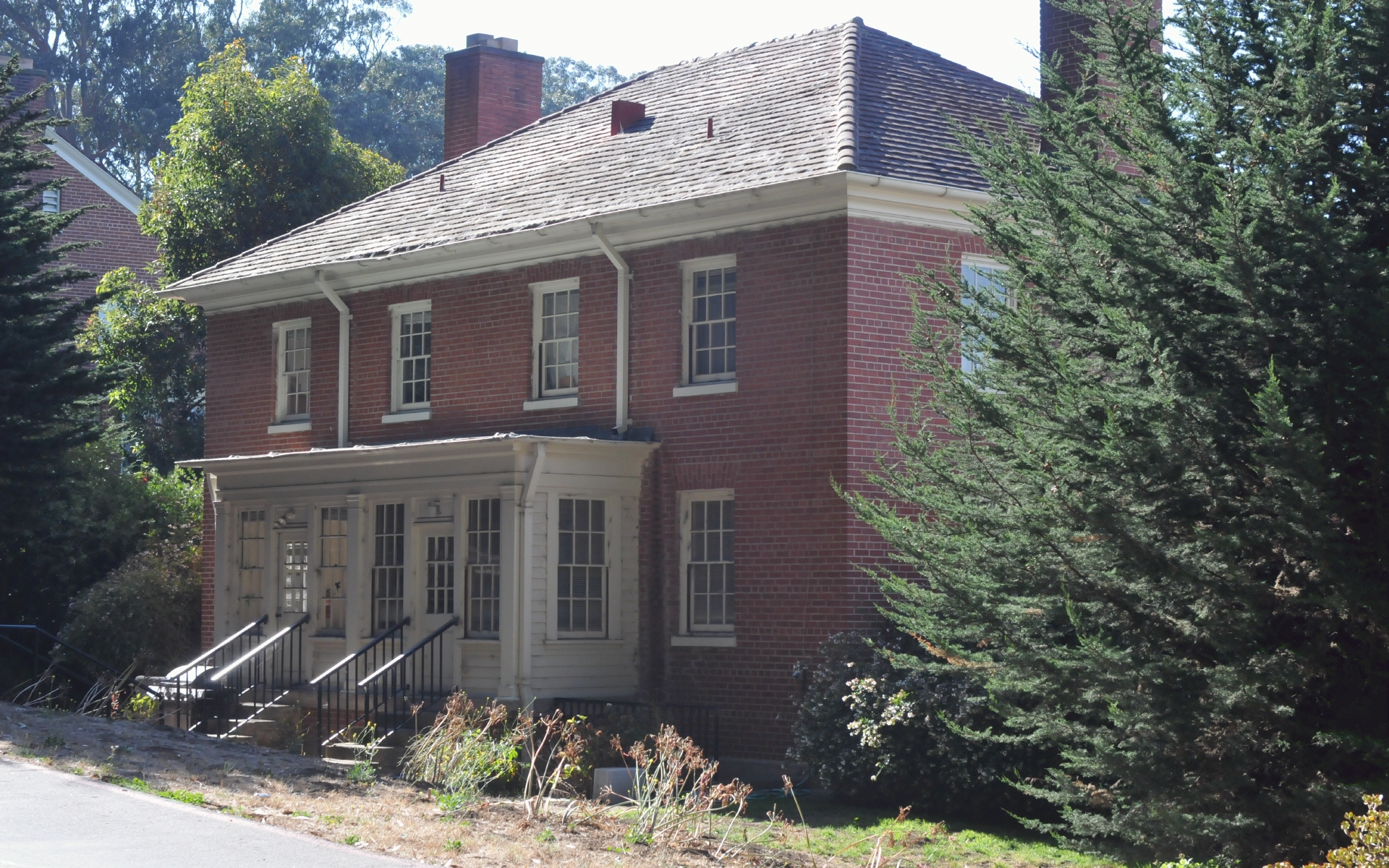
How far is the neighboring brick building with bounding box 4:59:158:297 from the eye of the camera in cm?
3959

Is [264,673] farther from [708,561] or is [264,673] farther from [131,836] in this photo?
[131,836]

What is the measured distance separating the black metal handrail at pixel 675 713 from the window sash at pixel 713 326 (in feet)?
12.7

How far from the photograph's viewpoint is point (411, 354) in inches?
881

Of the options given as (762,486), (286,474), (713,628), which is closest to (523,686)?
(713,628)

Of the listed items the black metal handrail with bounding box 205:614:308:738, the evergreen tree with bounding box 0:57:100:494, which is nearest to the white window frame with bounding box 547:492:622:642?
the black metal handrail with bounding box 205:614:308:738

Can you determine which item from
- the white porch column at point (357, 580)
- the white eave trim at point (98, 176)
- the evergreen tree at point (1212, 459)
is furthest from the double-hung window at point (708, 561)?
the white eave trim at point (98, 176)

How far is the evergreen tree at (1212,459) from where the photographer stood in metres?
9.12

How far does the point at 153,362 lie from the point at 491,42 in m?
9.38

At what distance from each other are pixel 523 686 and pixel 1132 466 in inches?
396

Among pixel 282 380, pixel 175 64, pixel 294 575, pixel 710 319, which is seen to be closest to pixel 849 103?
pixel 710 319

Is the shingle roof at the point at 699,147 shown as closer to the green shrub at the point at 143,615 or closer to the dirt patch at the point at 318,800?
the green shrub at the point at 143,615

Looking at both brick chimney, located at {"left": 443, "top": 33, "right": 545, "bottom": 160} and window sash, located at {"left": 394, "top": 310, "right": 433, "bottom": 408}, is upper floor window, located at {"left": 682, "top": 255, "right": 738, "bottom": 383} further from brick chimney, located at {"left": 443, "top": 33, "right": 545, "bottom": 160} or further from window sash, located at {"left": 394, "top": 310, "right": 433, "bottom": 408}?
brick chimney, located at {"left": 443, "top": 33, "right": 545, "bottom": 160}

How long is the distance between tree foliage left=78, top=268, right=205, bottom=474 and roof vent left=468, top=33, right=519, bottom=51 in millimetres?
7570

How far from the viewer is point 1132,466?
947 centimetres
